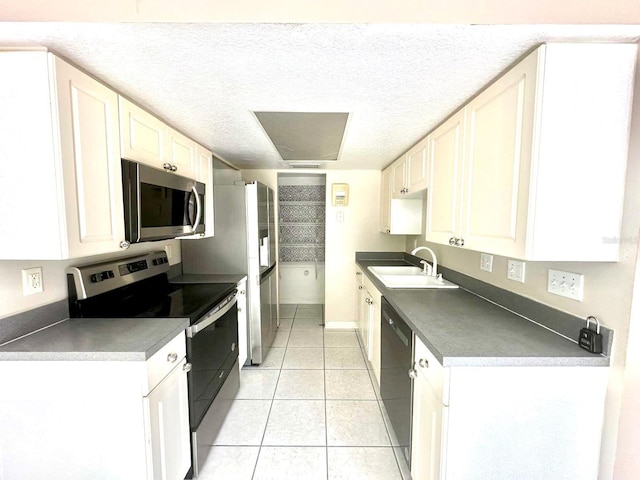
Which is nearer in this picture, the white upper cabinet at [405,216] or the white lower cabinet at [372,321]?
the white lower cabinet at [372,321]

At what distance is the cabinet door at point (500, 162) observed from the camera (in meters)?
1.03

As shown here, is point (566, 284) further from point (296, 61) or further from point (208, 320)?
point (208, 320)

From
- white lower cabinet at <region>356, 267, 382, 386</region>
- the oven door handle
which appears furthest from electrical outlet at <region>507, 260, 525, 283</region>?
the oven door handle

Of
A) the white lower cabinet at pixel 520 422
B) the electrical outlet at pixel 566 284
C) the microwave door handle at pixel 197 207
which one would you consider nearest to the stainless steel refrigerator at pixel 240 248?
the microwave door handle at pixel 197 207

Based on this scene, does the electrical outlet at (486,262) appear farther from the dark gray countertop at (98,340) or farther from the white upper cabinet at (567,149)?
the dark gray countertop at (98,340)

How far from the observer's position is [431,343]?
1.15m

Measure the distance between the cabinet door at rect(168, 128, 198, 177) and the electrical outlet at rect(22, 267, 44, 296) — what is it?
906 millimetres

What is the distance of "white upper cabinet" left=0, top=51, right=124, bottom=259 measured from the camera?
→ 40.3 inches

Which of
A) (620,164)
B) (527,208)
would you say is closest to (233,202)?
(527,208)

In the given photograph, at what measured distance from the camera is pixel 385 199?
3.21 m

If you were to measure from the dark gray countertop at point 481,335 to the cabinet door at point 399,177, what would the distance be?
115 cm

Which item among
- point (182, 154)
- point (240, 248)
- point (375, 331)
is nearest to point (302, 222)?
point (240, 248)

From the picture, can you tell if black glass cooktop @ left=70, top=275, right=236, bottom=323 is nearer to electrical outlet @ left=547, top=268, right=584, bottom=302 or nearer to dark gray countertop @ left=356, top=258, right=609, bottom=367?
dark gray countertop @ left=356, top=258, right=609, bottom=367

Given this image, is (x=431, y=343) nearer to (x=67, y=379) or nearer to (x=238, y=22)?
(x=238, y=22)
